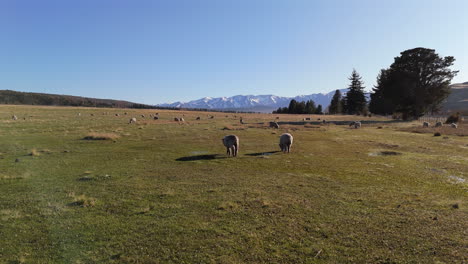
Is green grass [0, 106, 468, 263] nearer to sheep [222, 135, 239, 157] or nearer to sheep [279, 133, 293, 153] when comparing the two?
sheep [222, 135, 239, 157]

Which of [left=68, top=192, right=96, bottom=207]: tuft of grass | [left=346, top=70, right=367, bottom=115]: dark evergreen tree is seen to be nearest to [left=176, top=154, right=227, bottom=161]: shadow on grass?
[left=68, top=192, right=96, bottom=207]: tuft of grass

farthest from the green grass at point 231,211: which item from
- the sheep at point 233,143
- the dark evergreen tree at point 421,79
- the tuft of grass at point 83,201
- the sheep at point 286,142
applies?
the dark evergreen tree at point 421,79

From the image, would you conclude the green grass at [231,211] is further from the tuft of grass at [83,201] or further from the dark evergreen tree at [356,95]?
the dark evergreen tree at [356,95]

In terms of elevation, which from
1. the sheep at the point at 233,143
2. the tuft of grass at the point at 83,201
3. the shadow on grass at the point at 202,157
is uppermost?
the sheep at the point at 233,143

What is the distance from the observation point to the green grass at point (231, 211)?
639 cm

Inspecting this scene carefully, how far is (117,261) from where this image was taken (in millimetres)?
6008

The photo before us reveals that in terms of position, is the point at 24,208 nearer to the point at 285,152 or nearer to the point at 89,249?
the point at 89,249

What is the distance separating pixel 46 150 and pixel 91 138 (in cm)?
651

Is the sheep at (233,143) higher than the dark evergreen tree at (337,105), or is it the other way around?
the dark evergreen tree at (337,105)

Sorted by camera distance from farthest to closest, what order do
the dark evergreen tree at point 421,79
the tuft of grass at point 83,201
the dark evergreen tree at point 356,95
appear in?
the dark evergreen tree at point 356,95 < the dark evergreen tree at point 421,79 < the tuft of grass at point 83,201

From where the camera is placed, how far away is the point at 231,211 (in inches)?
343

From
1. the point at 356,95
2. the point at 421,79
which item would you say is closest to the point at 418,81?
the point at 421,79

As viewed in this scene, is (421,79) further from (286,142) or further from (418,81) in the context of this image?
(286,142)

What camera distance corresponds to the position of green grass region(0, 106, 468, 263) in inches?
251
